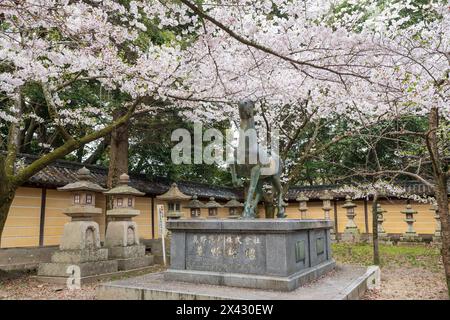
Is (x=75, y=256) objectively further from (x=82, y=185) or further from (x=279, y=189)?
(x=279, y=189)

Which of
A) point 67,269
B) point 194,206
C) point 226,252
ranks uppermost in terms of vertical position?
point 194,206

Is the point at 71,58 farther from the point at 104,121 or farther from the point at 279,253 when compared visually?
the point at 279,253

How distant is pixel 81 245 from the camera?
9.90 meters

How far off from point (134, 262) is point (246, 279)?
226 inches

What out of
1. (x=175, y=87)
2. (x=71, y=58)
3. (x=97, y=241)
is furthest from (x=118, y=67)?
(x=97, y=241)

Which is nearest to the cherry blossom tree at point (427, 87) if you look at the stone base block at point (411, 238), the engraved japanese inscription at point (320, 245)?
the engraved japanese inscription at point (320, 245)

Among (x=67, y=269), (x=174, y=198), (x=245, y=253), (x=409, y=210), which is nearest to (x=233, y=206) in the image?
(x=174, y=198)

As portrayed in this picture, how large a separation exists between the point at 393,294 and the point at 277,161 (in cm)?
376

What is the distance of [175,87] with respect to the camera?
12250mm

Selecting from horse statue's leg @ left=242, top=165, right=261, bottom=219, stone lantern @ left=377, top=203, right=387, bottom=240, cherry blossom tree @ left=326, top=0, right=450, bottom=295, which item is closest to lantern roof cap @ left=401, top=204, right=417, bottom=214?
stone lantern @ left=377, top=203, right=387, bottom=240

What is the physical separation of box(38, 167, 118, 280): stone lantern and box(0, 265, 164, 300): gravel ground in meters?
0.44

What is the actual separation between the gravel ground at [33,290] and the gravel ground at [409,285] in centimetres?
615

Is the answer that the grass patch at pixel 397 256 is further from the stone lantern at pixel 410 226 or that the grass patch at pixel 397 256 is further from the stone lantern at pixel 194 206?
the stone lantern at pixel 194 206

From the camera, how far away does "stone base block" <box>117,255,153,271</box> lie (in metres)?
11.0
